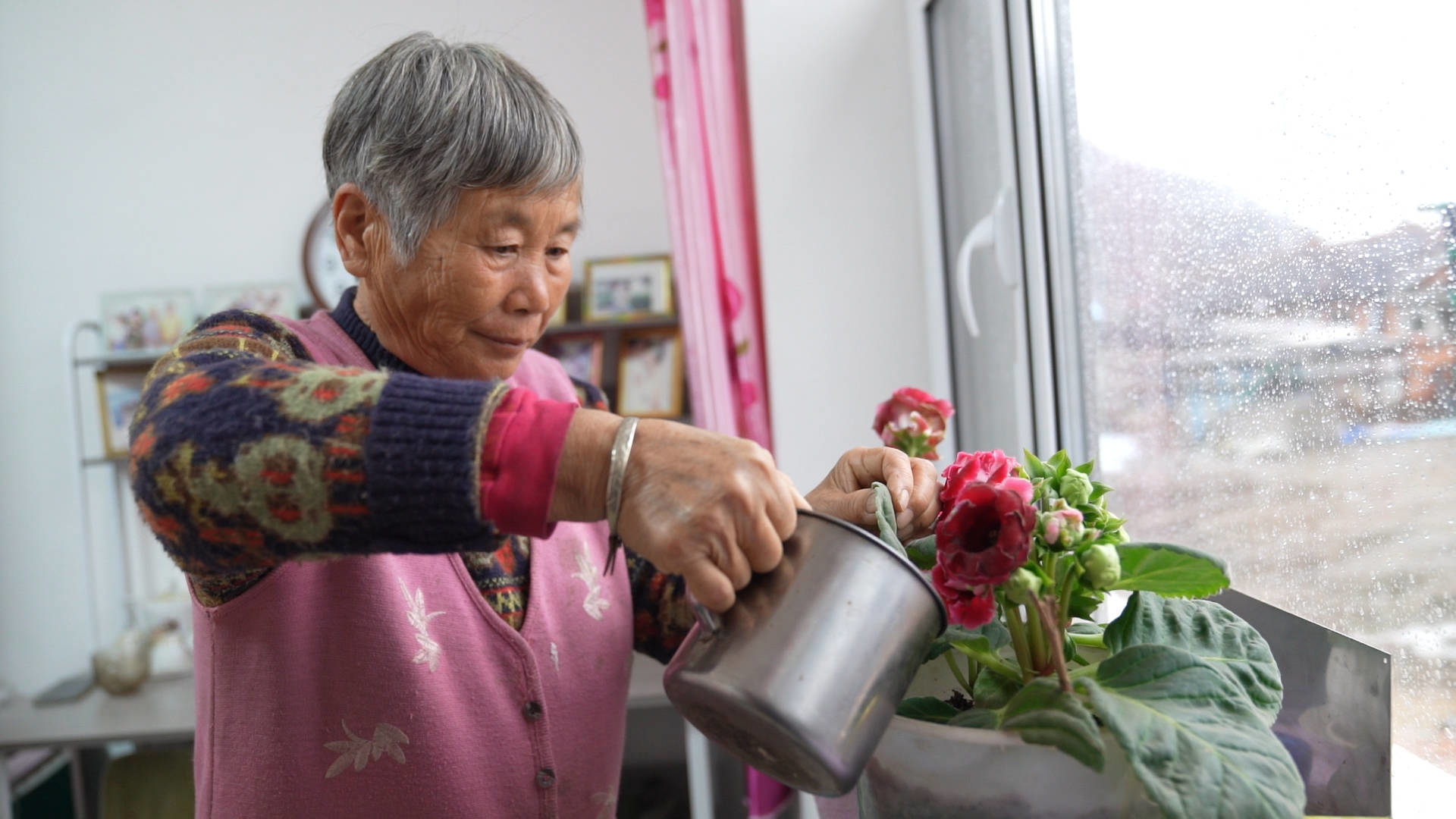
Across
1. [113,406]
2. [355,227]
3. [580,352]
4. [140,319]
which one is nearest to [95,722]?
[113,406]

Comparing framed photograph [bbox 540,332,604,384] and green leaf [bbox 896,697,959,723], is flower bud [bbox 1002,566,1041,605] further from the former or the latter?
framed photograph [bbox 540,332,604,384]

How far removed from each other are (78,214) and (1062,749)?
11.5 feet

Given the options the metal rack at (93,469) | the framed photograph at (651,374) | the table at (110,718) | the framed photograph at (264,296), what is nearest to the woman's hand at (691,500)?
the table at (110,718)

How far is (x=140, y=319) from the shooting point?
292cm

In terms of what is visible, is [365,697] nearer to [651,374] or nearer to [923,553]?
[923,553]

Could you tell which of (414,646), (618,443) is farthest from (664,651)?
(618,443)

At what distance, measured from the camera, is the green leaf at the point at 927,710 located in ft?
1.81

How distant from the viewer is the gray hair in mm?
799

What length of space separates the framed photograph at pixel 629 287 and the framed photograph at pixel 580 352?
8 cm

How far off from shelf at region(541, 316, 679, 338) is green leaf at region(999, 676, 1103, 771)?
2409 millimetres

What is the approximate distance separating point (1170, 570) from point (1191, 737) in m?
0.12

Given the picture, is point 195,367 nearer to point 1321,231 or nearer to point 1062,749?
point 1062,749

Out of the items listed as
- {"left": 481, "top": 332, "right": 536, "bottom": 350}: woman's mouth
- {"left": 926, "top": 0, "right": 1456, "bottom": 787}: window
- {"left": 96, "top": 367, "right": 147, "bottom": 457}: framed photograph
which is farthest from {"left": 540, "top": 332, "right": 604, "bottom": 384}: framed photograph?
{"left": 481, "top": 332, "right": 536, "bottom": 350}: woman's mouth

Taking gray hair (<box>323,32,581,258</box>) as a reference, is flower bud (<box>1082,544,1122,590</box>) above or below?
below
